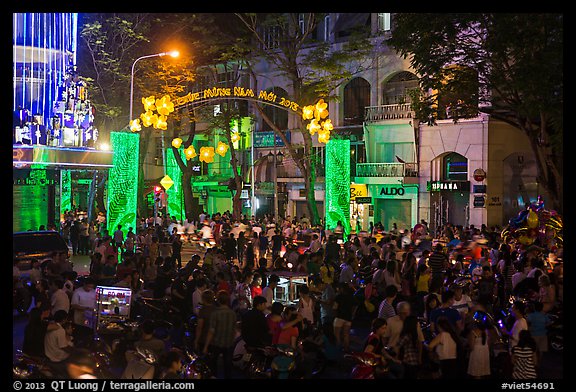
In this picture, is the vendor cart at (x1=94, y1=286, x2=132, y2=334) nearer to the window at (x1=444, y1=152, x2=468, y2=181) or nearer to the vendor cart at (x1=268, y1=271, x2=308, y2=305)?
the vendor cart at (x1=268, y1=271, x2=308, y2=305)

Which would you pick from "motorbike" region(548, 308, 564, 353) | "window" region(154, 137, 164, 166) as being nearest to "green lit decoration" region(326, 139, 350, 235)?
"motorbike" region(548, 308, 564, 353)

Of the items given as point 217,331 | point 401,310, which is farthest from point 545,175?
point 217,331

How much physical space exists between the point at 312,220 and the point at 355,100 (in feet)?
38.6

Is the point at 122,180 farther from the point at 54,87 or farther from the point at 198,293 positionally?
the point at 198,293

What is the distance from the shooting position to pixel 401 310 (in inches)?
411

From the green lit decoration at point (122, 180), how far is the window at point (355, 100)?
19028 mm

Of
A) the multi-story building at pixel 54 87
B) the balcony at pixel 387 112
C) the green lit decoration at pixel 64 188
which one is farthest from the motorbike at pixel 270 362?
the balcony at pixel 387 112

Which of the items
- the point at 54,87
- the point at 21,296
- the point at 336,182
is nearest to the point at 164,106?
the point at 336,182

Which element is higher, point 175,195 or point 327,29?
point 327,29

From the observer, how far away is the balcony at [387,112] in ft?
123

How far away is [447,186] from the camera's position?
35594 mm

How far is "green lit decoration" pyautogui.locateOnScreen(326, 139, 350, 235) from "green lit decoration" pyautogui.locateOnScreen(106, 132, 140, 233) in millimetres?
7399

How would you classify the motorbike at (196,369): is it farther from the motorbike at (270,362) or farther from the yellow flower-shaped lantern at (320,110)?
the yellow flower-shaped lantern at (320,110)

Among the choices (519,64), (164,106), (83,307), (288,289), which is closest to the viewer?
(83,307)
